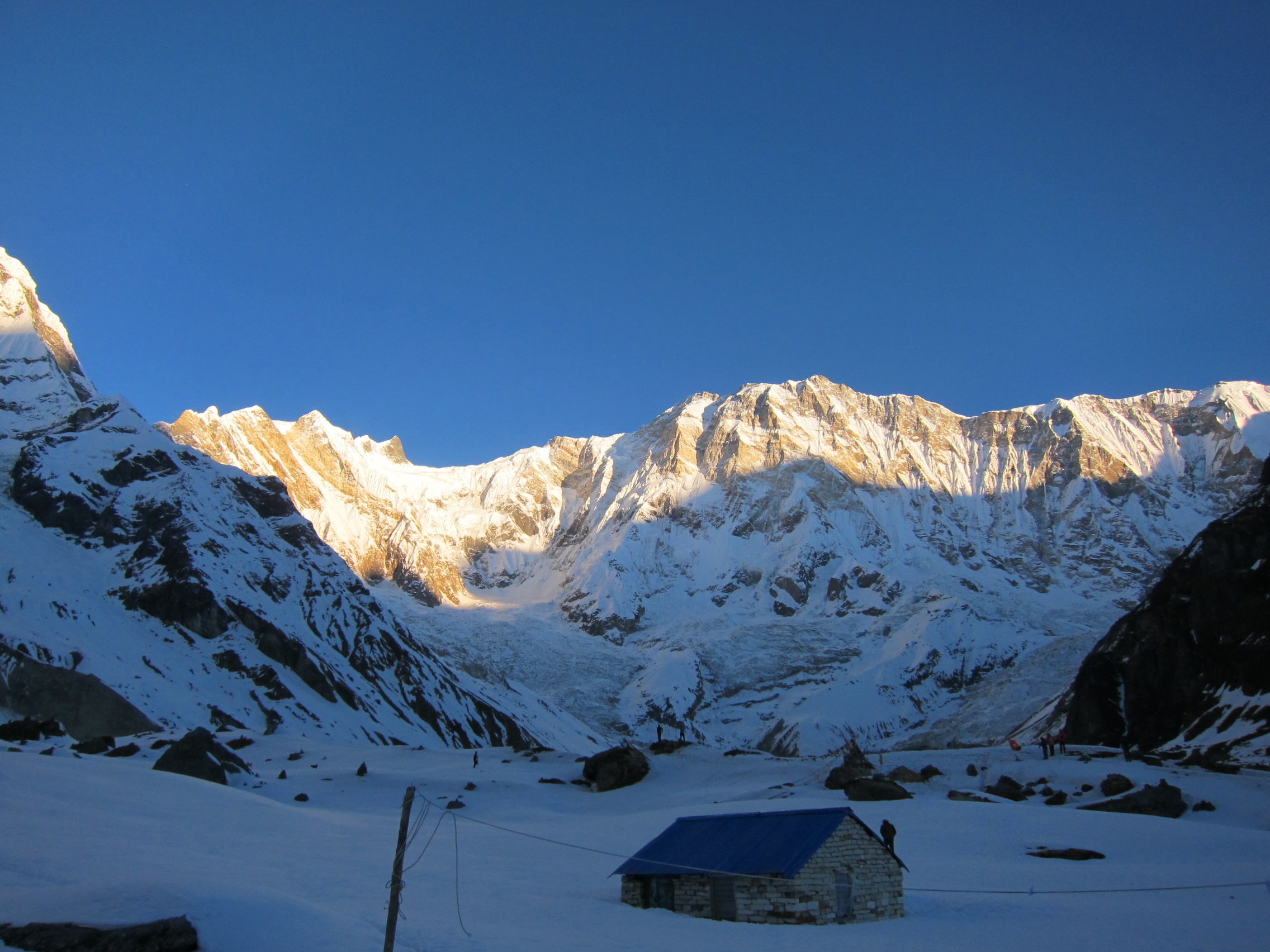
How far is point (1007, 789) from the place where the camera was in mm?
48969

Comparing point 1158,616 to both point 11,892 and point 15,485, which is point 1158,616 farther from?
point 15,485

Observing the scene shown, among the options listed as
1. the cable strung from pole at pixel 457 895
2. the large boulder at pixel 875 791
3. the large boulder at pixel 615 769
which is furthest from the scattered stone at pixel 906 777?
the cable strung from pole at pixel 457 895

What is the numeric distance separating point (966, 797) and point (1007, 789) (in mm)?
4076

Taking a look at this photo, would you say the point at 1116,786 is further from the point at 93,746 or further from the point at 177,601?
the point at 177,601

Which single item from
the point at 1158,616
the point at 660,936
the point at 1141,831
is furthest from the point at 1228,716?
the point at 660,936

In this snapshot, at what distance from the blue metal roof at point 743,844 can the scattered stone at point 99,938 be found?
46.5ft

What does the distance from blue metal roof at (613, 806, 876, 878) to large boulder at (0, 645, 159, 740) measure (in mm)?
57453

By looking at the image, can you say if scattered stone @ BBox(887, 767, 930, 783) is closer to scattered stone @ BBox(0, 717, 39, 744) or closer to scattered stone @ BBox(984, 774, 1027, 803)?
scattered stone @ BBox(984, 774, 1027, 803)

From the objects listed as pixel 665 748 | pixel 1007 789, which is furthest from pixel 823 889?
pixel 665 748

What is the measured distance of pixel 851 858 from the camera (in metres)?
25.7

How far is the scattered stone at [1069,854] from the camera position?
33469 mm

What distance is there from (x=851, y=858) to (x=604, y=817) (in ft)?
96.5

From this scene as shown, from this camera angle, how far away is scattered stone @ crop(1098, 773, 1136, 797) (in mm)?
45688

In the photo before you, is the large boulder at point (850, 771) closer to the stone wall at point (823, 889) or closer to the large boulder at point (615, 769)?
the large boulder at point (615, 769)
